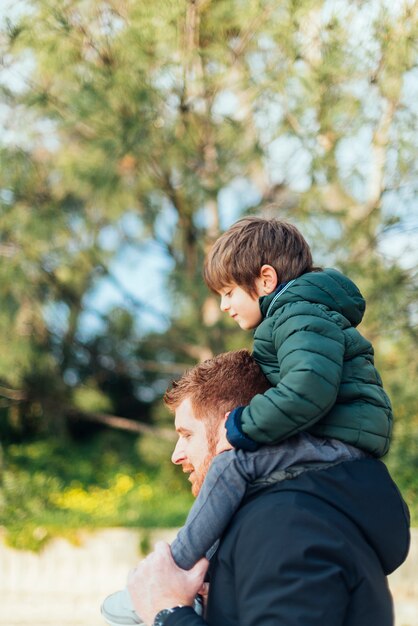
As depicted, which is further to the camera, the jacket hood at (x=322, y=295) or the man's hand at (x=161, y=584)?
the jacket hood at (x=322, y=295)

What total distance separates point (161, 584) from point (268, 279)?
67 cm

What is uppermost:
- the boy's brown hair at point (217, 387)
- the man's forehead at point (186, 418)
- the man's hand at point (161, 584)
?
the boy's brown hair at point (217, 387)

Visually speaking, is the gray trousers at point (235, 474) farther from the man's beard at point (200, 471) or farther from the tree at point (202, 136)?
the tree at point (202, 136)

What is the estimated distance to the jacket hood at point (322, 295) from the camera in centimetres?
163

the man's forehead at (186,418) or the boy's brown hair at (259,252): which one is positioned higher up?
the boy's brown hair at (259,252)

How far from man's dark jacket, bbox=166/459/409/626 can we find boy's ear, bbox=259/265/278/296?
464mm

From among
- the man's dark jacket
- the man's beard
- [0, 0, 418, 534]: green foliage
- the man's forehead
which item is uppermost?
[0, 0, 418, 534]: green foliage

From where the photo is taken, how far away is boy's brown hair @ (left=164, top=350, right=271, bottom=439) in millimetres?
1548

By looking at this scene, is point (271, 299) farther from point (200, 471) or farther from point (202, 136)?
point (202, 136)

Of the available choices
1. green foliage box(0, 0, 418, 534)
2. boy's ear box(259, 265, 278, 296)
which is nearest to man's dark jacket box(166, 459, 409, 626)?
boy's ear box(259, 265, 278, 296)

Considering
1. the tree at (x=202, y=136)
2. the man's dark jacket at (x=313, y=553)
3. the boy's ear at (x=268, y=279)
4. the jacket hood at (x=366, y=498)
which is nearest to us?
the man's dark jacket at (x=313, y=553)

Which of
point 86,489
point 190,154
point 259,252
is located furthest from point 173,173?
point 259,252

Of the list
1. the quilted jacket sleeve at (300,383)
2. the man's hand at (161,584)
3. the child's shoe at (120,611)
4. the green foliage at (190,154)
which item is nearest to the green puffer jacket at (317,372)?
the quilted jacket sleeve at (300,383)

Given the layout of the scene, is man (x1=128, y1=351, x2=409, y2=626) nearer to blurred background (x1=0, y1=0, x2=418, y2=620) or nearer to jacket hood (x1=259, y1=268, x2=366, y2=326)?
jacket hood (x1=259, y1=268, x2=366, y2=326)
